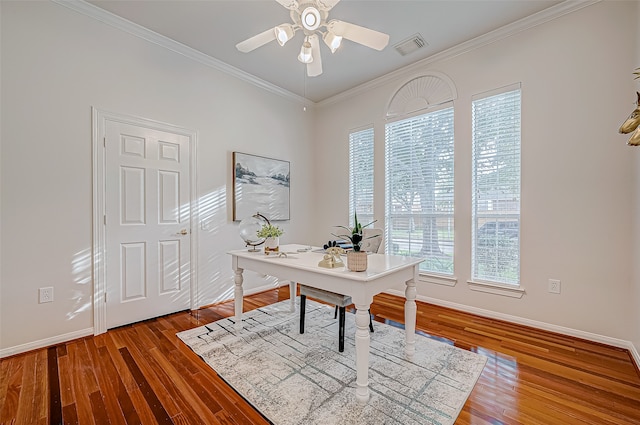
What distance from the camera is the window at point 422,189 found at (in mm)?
3277

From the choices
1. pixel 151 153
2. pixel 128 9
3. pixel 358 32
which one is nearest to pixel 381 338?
pixel 358 32

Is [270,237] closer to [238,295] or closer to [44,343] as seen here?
[238,295]

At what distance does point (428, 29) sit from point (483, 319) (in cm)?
306

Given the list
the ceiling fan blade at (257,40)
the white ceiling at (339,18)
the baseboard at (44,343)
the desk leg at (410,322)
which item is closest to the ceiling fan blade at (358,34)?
the ceiling fan blade at (257,40)

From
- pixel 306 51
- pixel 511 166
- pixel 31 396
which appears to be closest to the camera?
pixel 31 396

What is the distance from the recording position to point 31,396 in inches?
68.1

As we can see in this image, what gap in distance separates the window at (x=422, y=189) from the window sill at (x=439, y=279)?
0.06 meters

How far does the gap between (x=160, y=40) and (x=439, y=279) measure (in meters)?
4.14

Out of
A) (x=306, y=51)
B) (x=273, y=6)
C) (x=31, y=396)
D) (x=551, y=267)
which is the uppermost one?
(x=273, y=6)

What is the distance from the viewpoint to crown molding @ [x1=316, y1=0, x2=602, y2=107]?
247 cm

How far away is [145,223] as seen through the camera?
292 centimetres

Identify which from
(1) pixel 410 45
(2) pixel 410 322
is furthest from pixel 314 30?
(2) pixel 410 322

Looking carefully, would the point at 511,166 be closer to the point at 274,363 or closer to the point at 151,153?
the point at 274,363

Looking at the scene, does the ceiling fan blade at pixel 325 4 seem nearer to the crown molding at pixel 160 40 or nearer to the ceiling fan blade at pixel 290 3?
the ceiling fan blade at pixel 290 3
